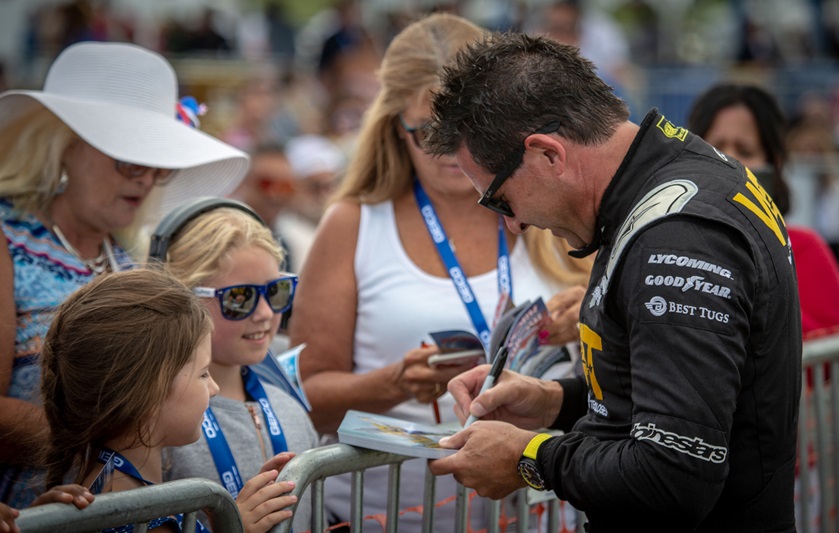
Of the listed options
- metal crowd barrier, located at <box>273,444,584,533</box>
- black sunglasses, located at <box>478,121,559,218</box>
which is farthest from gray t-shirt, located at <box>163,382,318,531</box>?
black sunglasses, located at <box>478,121,559,218</box>

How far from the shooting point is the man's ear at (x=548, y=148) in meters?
2.24

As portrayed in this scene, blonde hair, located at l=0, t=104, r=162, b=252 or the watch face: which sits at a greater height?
blonde hair, located at l=0, t=104, r=162, b=252

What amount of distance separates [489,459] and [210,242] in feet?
3.79

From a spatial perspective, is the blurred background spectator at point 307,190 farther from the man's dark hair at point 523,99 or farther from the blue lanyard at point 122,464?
the man's dark hair at point 523,99

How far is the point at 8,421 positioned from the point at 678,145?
1.92 metres

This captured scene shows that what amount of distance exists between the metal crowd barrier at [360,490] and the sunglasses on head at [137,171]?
1255 millimetres

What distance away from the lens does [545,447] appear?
2334 mm

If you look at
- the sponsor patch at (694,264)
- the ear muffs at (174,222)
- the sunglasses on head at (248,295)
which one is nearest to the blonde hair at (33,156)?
the ear muffs at (174,222)

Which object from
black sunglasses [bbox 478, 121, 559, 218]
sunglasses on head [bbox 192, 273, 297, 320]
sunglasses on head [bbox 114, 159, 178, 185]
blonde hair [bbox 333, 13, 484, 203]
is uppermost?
blonde hair [bbox 333, 13, 484, 203]

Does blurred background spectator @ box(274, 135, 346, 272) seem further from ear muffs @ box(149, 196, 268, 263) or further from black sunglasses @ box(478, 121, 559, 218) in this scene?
black sunglasses @ box(478, 121, 559, 218)

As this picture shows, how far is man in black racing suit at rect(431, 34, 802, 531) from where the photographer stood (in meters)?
2.02

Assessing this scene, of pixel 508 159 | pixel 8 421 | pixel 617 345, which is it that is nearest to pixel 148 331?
pixel 8 421

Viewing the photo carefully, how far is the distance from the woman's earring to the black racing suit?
6.09 ft

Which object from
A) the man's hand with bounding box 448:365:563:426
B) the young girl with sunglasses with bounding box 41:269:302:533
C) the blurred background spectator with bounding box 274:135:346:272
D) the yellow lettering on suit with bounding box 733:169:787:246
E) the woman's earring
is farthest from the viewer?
the blurred background spectator with bounding box 274:135:346:272
